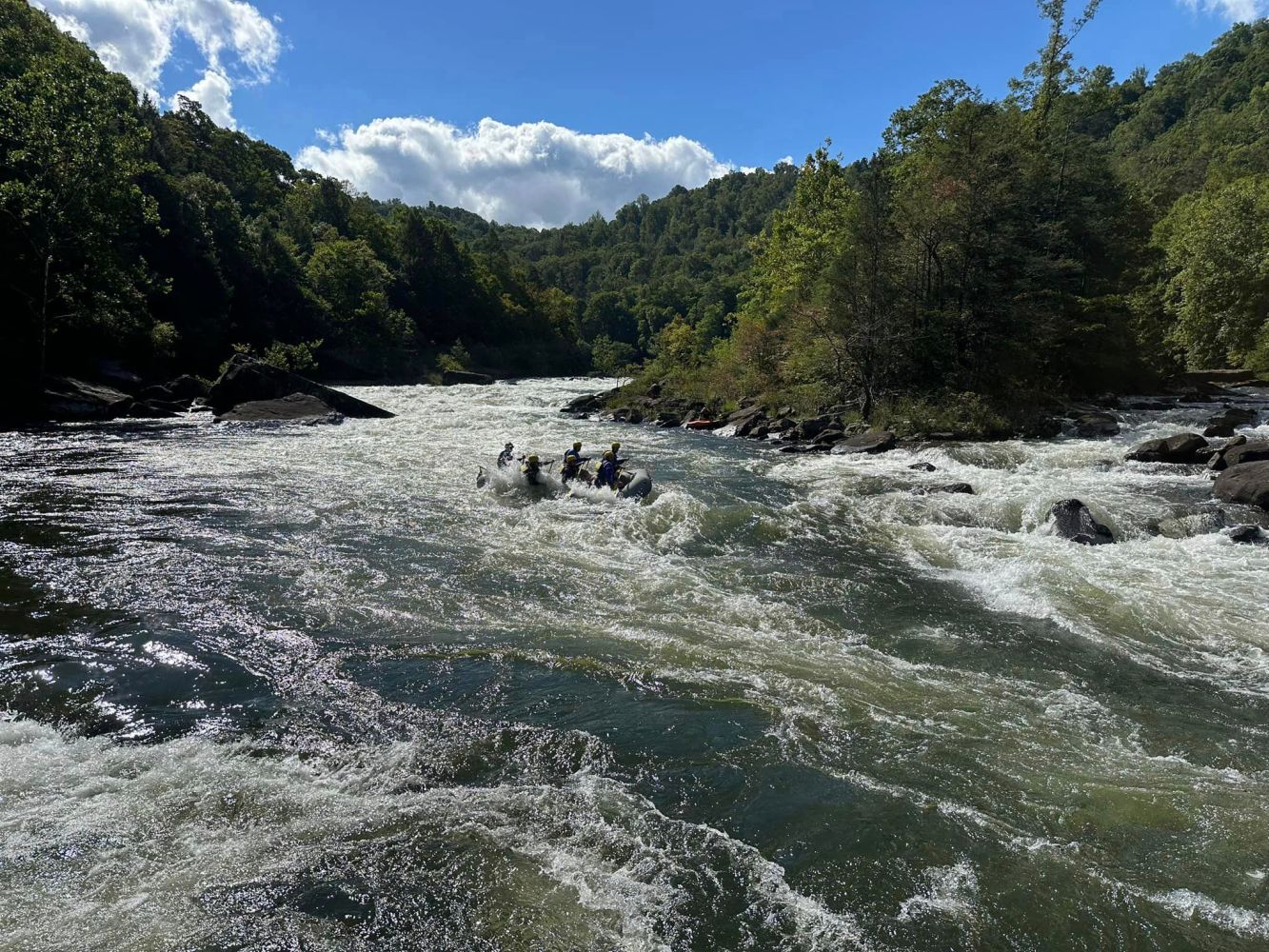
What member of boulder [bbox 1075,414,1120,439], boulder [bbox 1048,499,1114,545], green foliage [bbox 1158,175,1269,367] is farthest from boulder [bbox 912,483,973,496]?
green foliage [bbox 1158,175,1269,367]

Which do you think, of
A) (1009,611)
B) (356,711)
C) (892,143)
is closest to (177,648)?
(356,711)

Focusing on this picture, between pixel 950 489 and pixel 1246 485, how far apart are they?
16.4 ft

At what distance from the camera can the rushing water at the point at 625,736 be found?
4105mm

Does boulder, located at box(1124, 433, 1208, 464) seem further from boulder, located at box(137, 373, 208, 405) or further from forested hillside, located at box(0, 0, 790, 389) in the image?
forested hillside, located at box(0, 0, 790, 389)

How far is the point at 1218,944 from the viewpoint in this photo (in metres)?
3.94

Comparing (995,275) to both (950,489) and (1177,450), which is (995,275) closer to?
(1177,450)

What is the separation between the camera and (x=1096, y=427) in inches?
819

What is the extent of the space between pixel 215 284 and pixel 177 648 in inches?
1879

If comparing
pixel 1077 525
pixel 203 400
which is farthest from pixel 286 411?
pixel 1077 525

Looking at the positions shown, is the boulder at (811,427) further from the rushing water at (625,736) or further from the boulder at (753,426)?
the rushing water at (625,736)

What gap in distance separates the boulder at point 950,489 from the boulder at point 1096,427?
27.6 ft

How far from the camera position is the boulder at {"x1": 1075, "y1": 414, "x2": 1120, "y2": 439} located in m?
20.6

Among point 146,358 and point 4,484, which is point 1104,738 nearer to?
point 4,484

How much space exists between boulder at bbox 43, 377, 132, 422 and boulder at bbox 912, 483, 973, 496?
27.7m
